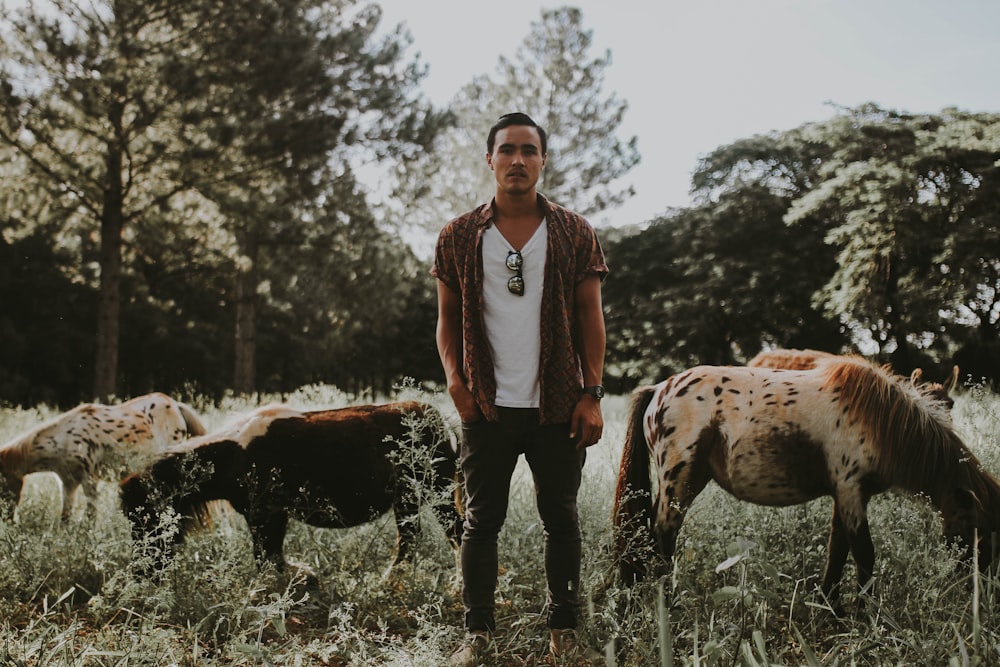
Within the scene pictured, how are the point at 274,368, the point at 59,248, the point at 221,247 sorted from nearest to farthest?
1. the point at 221,247
2. the point at 59,248
3. the point at 274,368

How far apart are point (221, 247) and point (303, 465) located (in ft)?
45.5

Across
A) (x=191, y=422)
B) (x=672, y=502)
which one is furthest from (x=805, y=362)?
(x=191, y=422)

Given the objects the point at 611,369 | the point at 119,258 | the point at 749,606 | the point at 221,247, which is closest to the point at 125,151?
the point at 119,258

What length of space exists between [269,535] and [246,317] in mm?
14282

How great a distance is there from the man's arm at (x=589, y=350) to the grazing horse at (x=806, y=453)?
738mm

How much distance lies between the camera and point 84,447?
5.01 meters

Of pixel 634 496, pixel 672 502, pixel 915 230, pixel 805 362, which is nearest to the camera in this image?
pixel 672 502

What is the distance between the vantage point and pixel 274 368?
97.0 feet

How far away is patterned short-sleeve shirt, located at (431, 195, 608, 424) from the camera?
9.45 feet

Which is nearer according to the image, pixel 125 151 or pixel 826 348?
pixel 125 151

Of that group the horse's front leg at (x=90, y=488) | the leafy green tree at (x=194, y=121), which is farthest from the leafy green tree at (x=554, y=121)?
the horse's front leg at (x=90, y=488)

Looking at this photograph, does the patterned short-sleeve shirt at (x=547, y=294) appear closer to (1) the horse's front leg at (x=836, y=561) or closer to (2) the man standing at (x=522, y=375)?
(2) the man standing at (x=522, y=375)

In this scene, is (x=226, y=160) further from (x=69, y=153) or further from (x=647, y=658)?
(x=647, y=658)

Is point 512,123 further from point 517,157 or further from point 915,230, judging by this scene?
point 915,230
